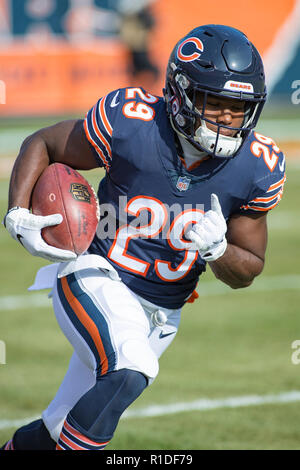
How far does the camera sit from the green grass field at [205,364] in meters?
3.87

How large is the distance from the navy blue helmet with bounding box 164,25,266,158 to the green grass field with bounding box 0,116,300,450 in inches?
60.6

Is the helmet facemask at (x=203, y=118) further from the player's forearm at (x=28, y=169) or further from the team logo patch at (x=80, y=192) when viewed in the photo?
the player's forearm at (x=28, y=169)

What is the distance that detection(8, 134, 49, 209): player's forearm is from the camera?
10.4ft

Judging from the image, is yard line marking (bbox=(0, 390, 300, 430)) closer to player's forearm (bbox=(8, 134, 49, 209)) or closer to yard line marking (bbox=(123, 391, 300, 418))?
yard line marking (bbox=(123, 391, 300, 418))

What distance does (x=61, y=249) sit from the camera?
303 cm

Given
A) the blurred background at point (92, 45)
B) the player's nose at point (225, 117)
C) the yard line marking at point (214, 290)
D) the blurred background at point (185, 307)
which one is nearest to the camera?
the player's nose at point (225, 117)

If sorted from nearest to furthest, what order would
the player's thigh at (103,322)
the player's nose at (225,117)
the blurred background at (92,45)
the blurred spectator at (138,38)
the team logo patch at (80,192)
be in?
the player's thigh at (103,322) → the player's nose at (225,117) → the team logo patch at (80,192) → the blurred background at (92,45) → the blurred spectator at (138,38)

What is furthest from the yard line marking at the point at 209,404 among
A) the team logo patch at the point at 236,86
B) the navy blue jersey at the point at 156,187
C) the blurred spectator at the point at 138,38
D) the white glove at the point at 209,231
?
the blurred spectator at the point at 138,38

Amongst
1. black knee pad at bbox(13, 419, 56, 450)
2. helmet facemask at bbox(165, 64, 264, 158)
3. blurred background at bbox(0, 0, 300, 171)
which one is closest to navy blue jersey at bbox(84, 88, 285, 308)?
helmet facemask at bbox(165, 64, 264, 158)

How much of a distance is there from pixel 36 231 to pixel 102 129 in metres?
0.50

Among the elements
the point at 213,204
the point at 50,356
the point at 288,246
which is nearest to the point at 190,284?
the point at 213,204

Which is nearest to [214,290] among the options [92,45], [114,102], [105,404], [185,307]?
[185,307]

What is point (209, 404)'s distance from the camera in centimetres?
Result: 425

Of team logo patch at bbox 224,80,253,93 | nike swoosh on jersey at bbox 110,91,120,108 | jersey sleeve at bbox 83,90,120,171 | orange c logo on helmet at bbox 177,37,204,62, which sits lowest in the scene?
jersey sleeve at bbox 83,90,120,171
